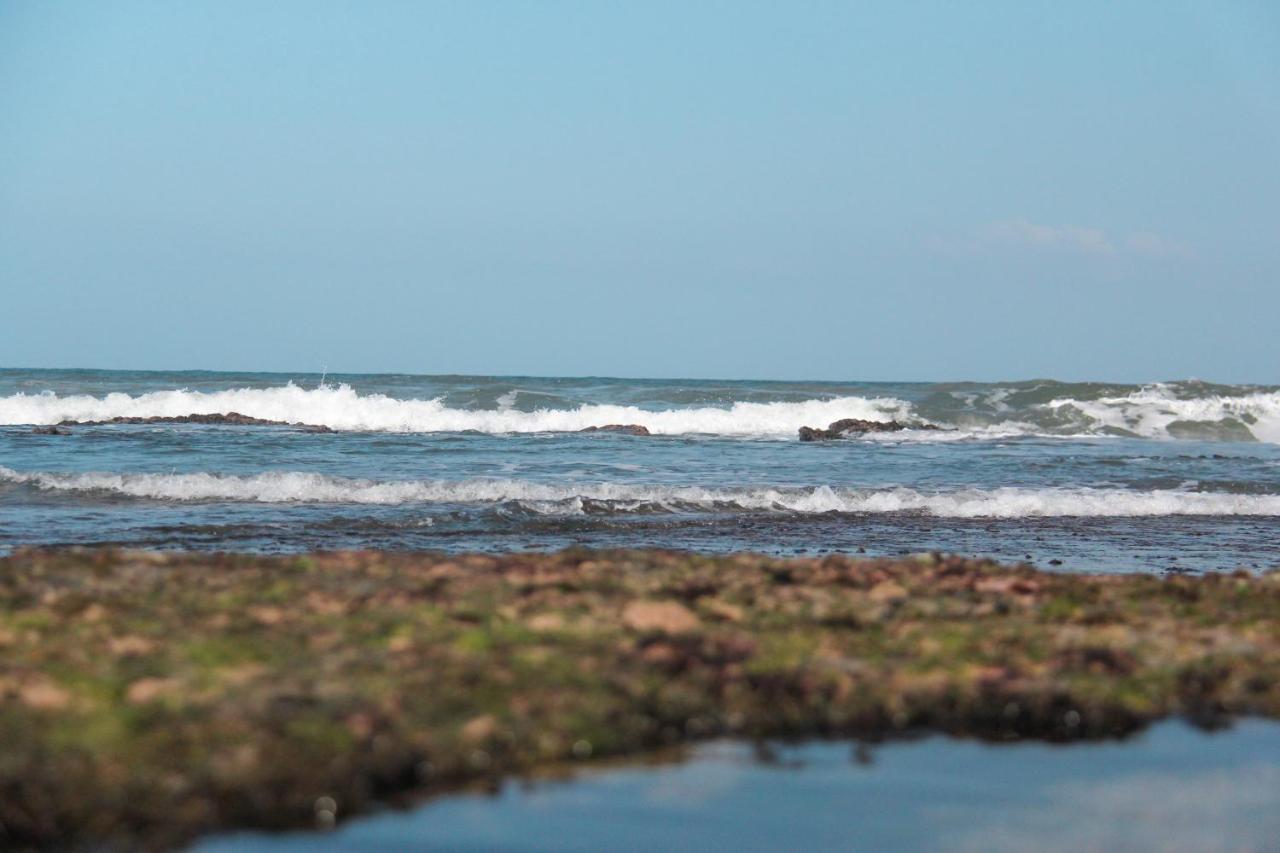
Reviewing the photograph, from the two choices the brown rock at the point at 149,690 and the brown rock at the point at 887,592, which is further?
the brown rock at the point at 887,592

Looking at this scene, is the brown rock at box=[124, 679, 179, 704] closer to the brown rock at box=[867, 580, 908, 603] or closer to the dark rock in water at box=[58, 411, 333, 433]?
the brown rock at box=[867, 580, 908, 603]

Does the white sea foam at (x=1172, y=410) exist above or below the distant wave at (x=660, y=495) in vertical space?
above

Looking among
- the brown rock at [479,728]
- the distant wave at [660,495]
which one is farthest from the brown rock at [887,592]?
the distant wave at [660,495]

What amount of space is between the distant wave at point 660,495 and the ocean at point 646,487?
0.12 feet

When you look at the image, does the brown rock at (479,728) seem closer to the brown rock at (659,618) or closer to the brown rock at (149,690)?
the brown rock at (149,690)

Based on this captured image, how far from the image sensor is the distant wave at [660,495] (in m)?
17.2

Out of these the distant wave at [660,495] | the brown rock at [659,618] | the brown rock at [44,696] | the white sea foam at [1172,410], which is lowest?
the distant wave at [660,495]

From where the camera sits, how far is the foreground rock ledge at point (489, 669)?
429 centimetres

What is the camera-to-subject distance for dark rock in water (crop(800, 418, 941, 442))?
32.6 meters

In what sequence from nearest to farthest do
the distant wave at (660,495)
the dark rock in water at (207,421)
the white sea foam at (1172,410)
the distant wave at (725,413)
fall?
1. the distant wave at (660,495)
2. the dark rock in water at (207,421)
3. the distant wave at (725,413)
4. the white sea foam at (1172,410)

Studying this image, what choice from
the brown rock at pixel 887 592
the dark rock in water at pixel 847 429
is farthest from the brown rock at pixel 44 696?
the dark rock in water at pixel 847 429

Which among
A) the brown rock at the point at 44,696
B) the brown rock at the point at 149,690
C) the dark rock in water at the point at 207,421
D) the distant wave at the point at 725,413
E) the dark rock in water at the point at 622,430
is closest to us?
the brown rock at the point at 44,696

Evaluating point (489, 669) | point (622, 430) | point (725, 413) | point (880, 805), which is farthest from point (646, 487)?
point (725, 413)

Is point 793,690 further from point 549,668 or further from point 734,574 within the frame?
point 734,574
